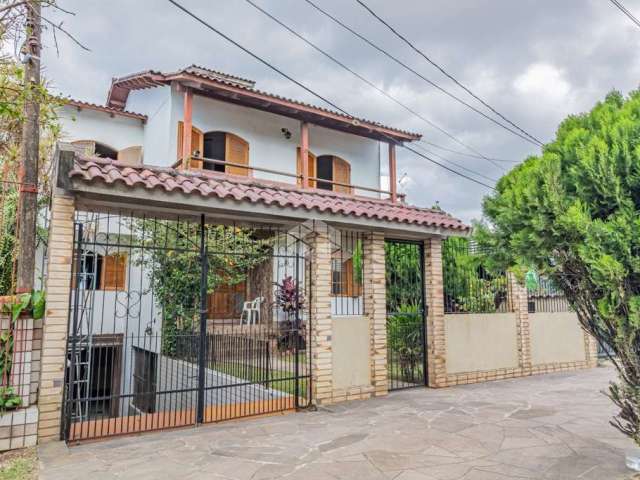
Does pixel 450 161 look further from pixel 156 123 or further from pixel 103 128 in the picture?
pixel 103 128

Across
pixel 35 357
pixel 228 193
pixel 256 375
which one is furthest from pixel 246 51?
pixel 35 357

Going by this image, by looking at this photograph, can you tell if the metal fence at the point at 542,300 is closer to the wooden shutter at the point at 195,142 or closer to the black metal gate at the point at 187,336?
the black metal gate at the point at 187,336

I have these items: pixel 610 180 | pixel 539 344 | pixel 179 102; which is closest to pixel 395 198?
pixel 539 344

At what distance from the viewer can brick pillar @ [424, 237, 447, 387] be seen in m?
8.51

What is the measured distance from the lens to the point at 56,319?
5195mm

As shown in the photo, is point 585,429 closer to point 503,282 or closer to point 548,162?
point 548,162

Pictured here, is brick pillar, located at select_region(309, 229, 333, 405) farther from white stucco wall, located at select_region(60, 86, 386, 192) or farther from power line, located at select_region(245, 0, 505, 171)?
white stucco wall, located at select_region(60, 86, 386, 192)

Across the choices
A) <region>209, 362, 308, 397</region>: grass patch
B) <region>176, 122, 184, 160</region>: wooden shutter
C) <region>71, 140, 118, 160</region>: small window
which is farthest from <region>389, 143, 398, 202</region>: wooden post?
<region>71, 140, 118, 160</region>: small window

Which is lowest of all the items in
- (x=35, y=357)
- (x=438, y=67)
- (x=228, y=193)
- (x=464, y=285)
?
(x=35, y=357)

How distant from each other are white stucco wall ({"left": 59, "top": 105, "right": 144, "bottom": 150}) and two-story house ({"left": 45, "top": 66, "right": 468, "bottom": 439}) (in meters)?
0.04

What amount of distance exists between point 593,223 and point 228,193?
173 inches

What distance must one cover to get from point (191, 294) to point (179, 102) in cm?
631

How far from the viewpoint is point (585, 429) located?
555 cm

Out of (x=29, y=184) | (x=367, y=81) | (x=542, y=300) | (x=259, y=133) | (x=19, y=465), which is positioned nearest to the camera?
(x=19, y=465)
